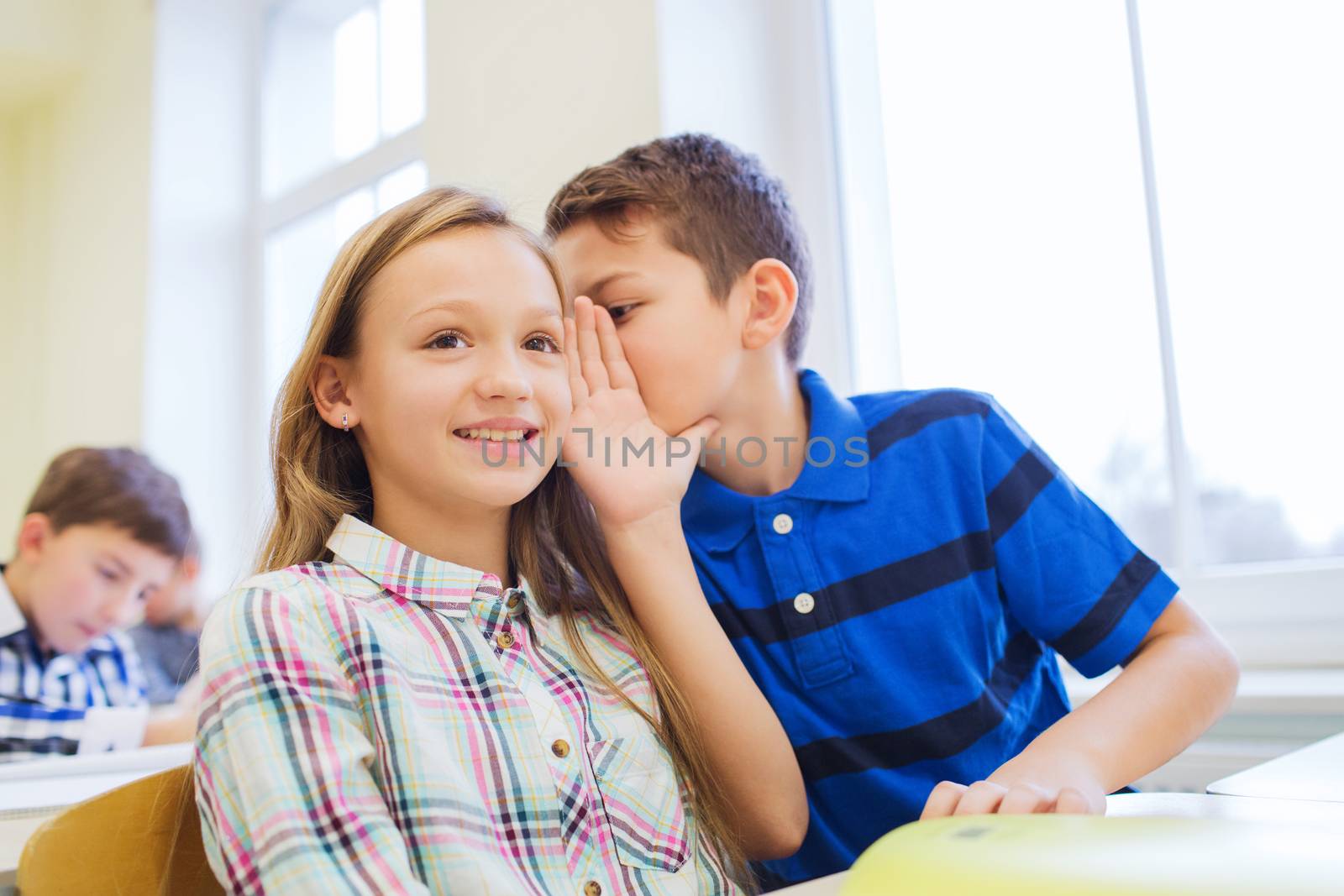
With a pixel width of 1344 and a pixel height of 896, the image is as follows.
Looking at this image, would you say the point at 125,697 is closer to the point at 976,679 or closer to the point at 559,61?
the point at 559,61

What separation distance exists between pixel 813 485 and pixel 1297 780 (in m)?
0.48

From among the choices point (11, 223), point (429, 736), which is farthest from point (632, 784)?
point (11, 223)

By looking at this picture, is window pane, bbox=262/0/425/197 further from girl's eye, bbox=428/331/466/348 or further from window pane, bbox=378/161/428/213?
girl's eye, bbox=428/331/466/348

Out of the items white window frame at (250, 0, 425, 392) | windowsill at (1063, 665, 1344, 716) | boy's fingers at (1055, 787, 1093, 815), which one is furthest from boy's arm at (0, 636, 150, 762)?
boy's fingers at (1055, 787, 1093, 815)

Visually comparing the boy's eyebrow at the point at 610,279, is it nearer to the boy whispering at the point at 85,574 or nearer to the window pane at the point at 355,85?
the boy whispering at the point at 85,574

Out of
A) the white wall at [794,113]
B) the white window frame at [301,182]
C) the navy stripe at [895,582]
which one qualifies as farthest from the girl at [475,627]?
the white window frame at [301,182]

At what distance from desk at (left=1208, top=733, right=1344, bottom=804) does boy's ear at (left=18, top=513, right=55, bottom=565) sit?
76.6 inches

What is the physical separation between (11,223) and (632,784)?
3.95 metres

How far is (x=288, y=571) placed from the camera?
0.83 meters

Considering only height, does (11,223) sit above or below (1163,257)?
above

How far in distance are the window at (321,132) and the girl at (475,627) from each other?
1.79 metres

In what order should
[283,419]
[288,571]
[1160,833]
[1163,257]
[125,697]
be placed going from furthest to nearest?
1. [125,697]
2. [1163,257]
3. [283,419]
4. [288,571]
5. [1160,833]

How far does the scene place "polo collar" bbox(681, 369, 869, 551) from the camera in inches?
42.6

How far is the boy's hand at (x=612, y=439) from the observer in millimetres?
999
